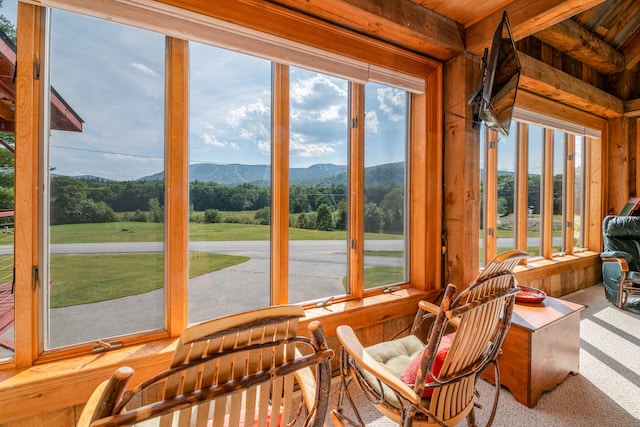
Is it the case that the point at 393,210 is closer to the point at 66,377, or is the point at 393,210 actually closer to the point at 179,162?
the point at 179,162

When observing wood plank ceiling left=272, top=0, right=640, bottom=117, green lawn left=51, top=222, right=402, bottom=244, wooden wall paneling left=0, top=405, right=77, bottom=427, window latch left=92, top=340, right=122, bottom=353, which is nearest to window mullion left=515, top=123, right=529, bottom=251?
wood plank ceiling left=272, top=0, right=640, bottom=117

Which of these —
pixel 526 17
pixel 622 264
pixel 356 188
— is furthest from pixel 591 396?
pixel 526 17

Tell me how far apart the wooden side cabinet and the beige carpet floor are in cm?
6

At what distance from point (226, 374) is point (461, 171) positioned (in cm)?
220

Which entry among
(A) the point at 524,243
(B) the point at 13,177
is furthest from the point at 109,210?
(A) the point at 524,243

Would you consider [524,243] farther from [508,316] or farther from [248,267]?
[248,267]

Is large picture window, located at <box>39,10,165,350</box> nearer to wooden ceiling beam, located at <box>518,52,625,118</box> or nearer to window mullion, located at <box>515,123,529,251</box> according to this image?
wooden ceiling beam, located at <box>518,52,625,118</box>

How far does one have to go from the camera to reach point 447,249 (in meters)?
2.41

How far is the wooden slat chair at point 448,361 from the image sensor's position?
3.43 ft

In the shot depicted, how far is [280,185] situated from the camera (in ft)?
6.22

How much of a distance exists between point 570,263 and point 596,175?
1516 mm

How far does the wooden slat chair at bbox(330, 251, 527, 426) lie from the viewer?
1.04 m

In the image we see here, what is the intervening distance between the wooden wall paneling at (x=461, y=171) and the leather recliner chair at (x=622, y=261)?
2.35m

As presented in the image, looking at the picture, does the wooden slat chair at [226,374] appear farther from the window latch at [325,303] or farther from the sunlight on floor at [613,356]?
the sunlight on floor at [613,356]
